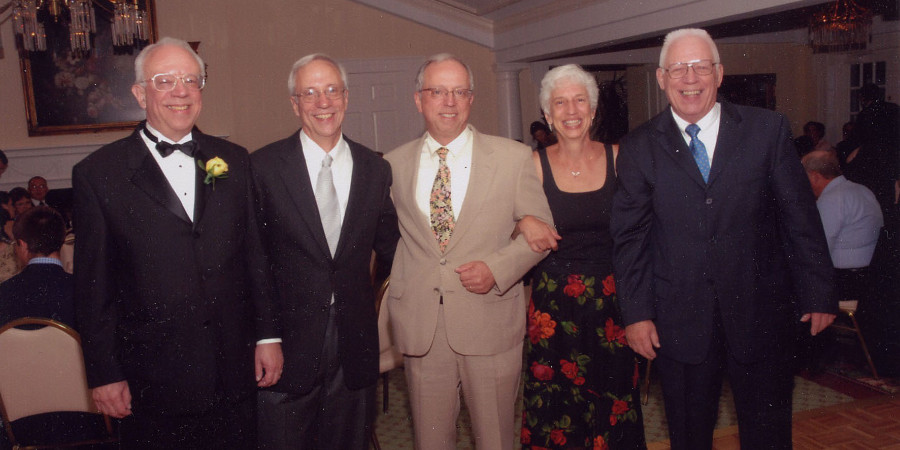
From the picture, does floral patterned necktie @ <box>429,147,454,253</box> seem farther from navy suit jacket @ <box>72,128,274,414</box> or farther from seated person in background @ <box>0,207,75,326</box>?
seated person in background @ <box>0,207,75,326</box>

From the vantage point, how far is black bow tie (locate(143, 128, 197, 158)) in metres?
2.08

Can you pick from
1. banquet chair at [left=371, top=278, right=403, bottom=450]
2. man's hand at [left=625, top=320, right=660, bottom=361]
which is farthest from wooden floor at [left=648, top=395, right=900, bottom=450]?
banquet chair at [left=371, top=278, right=403, bottom=450]

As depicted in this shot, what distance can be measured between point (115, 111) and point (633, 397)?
Result: 8.15 meters

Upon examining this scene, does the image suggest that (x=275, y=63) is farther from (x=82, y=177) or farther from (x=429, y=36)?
(x=82, y=177)

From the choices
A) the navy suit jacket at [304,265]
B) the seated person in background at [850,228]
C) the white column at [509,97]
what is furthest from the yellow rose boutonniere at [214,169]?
the white column at [509,97]

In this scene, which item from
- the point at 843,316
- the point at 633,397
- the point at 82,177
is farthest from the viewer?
the point at 843,316

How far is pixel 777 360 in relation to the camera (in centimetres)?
236

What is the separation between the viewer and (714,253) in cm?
232

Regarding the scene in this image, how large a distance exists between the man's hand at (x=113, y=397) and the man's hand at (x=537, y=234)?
1.33 meters

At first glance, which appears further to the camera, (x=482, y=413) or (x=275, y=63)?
(x=275, y=63)

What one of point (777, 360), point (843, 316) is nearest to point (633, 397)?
point (777, 360)

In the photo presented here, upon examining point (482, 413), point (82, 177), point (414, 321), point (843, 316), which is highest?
point (82, 177)

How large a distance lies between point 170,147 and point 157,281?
1.30 ft

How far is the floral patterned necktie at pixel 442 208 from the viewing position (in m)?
2.48
